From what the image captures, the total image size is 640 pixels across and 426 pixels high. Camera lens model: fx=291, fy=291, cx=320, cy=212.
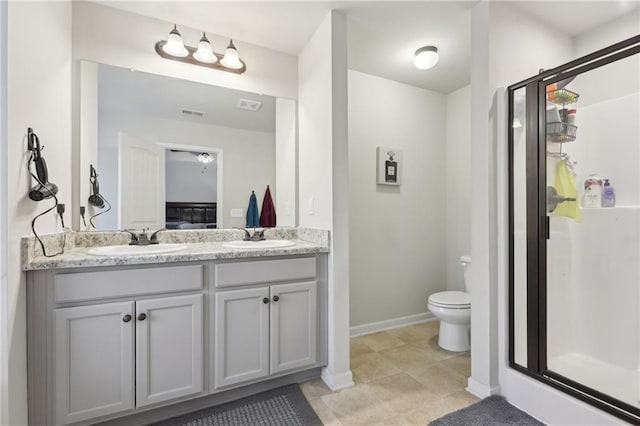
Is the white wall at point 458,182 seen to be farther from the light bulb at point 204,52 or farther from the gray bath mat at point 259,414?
the light bulb at point 204,52

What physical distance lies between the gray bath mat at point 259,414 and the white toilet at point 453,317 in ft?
3.99

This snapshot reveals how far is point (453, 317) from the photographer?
2.21 metres

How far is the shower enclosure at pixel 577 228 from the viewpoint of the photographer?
159 cm

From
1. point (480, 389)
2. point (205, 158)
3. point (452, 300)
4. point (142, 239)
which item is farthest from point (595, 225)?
point (142, 239)

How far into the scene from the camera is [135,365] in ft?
4.66

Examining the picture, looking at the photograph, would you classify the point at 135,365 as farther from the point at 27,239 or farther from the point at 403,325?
the point at 403,325

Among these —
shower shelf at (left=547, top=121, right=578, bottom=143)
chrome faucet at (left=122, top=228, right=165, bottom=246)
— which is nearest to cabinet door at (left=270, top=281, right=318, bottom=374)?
chrome faucet at (left=122, top=228, right=165, bottom=246)

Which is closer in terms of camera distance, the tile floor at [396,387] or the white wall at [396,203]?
the tile floor at [396,387]

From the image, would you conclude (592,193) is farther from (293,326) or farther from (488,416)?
(293,326)

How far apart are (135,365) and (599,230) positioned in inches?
113

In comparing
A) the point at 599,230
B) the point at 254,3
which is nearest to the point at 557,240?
the point at 599,230

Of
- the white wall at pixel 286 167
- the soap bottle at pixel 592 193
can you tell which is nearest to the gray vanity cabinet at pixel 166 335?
the white wall at pixel 286 167

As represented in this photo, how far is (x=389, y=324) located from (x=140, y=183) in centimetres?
241

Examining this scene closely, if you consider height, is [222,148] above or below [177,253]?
above
